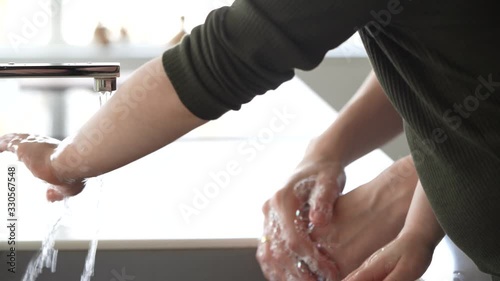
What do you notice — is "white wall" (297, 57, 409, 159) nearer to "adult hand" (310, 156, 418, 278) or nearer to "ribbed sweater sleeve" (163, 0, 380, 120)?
"adult hand" (310, 156, 418, 278)

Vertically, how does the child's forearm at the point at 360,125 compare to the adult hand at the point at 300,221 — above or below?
above

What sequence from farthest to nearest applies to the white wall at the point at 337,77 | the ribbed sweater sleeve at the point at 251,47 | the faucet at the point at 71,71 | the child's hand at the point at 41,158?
1. the white wall at the point at 337,77
2. the faucet at the point at 71,71
3. the child's hand at the point at 41,158
4. the ribbed sweater sleeve at the point at 251,47

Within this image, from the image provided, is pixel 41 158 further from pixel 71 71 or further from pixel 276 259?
pixel 276 259

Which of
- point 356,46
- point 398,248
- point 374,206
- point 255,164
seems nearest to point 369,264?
point 398,248

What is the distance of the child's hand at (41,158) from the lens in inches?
24.0

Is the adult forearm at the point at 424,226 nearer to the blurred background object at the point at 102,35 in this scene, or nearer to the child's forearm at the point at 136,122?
the child's forearm at the point at 136,122

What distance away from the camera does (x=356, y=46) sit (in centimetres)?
267

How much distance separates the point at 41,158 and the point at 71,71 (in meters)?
0.17

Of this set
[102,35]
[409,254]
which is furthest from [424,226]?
[102,35]

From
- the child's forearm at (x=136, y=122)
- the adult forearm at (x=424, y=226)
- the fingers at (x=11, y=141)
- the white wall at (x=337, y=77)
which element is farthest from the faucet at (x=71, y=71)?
the white wall at (x=337, y=77)

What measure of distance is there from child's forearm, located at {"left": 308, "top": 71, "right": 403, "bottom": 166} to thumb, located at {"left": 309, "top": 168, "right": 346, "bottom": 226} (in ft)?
0.09

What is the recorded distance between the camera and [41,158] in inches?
24.4

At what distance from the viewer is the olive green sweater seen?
17.7 inches

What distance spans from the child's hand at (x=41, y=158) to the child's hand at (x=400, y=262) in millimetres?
259
